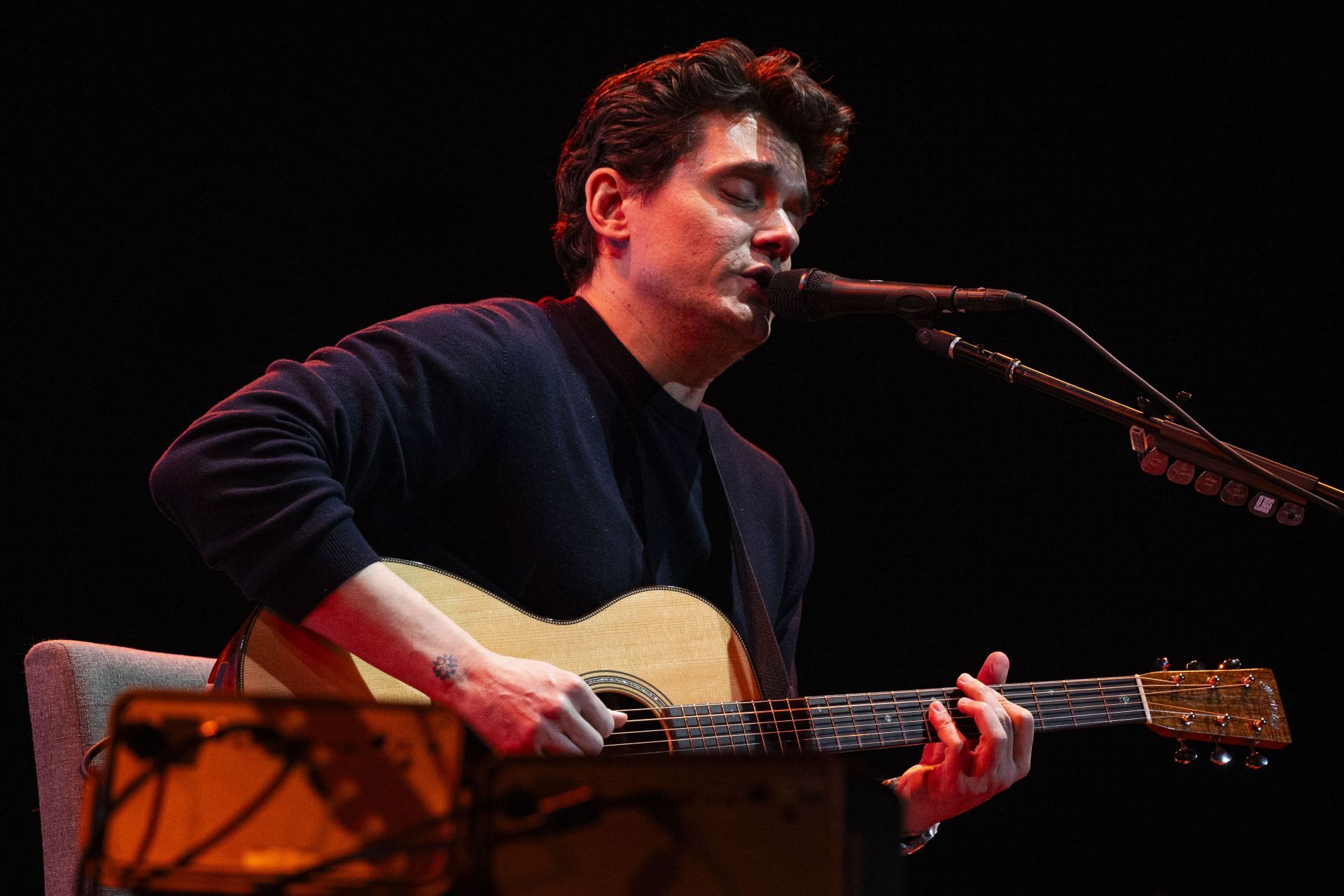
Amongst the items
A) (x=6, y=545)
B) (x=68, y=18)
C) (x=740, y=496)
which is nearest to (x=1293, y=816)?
(x=740, y=496)

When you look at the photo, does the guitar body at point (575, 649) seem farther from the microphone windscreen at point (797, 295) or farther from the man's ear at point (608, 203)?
the man's ear at point (608, 203)

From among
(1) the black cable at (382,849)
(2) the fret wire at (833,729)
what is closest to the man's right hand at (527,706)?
(2) the fret wire at (833,729)

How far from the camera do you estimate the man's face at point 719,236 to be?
102 inches

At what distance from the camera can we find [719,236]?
2600 millimetres

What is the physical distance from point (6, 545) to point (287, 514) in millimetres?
1480

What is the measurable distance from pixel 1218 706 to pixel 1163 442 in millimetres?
873

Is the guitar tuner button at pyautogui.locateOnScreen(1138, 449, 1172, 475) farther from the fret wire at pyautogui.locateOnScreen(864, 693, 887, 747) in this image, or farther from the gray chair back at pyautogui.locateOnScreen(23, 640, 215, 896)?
the gray chair back at pyautogui.locateOnScreen(23, 640, 215, 896)

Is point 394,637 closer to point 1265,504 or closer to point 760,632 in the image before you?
point 760,632

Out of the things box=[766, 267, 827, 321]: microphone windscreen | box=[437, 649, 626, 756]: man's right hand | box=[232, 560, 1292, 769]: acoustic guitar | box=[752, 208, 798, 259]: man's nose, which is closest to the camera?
box=[437, 649, 626, 756]: man's right hand

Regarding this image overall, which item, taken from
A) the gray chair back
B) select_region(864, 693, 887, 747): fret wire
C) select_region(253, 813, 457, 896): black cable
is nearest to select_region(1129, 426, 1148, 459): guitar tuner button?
select_region(864, 693, 887, 747): fret wire

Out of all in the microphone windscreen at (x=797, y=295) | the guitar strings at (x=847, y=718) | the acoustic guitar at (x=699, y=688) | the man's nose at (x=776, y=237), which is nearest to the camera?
the acoustic guitar at (x=699, y=688)

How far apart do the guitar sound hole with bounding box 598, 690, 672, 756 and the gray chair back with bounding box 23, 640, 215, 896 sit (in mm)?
897

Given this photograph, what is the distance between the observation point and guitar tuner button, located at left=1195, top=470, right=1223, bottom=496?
199 cm

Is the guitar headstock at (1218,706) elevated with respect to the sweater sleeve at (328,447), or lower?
lower
